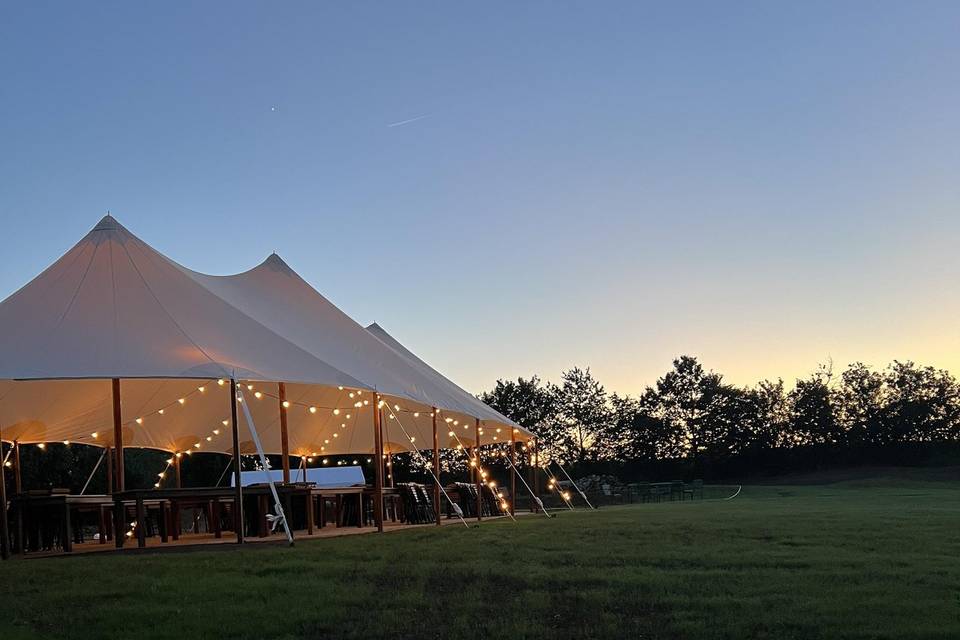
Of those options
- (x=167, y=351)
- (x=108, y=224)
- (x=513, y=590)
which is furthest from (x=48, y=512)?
(x=513, y=590)

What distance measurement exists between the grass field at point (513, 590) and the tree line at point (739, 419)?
32307 mm

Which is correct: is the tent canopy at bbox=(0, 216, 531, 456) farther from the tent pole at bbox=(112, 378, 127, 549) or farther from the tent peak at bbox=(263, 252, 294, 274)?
the tent pole at bbox=(112, 378, 127, 549)

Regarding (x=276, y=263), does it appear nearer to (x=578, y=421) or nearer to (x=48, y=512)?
(x=48, y=512)

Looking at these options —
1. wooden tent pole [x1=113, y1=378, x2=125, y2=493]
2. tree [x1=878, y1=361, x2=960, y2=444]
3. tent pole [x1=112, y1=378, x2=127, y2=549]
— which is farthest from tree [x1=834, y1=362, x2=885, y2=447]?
wooden tent pole [x1=113, y1=378, x2=125, y2=493]

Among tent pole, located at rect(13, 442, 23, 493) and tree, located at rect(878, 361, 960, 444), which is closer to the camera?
tent pole, located at rect(13, 442, 23, 493)

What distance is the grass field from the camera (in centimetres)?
512

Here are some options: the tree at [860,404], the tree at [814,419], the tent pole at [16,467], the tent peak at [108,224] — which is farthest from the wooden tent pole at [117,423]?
the tree at [860,404]

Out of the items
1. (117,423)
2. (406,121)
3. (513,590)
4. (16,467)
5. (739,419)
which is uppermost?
(406,121)

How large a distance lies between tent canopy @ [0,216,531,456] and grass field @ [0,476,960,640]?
1.98 m

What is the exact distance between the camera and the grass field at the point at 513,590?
5.12 meters

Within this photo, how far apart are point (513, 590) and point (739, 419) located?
36.5 metres

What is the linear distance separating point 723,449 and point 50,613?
37462mm

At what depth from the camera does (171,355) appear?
32.8ft

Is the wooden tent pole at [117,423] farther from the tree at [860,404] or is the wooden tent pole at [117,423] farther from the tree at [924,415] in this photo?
the tree at [924,415]
